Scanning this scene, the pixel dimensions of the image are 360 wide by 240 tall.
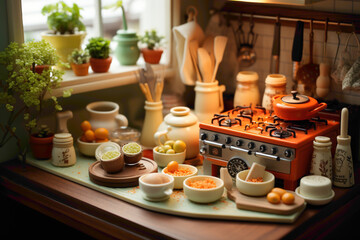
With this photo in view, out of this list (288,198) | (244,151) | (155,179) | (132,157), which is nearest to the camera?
(288,198)

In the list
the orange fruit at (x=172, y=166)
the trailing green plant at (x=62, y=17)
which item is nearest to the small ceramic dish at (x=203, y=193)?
the orange fruit at (x=172, y=166)

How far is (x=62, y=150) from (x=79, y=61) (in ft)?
1.52

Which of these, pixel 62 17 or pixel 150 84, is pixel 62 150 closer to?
pixel 150 84

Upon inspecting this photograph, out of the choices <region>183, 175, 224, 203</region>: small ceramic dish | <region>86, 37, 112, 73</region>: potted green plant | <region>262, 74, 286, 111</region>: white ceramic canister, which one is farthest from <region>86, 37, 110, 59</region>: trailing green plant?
<region>183, 175, 224, 203</region>: small ceramic dish

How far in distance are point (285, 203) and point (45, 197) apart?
99cm

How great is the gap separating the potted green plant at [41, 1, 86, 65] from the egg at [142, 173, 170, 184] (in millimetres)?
933

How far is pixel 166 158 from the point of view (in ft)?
7.29

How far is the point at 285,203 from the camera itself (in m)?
1.81

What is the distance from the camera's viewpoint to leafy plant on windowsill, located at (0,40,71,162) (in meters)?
2.11

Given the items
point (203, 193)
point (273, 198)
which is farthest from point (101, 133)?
point (273, 198)

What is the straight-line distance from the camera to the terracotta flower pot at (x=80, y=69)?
7.98 feet

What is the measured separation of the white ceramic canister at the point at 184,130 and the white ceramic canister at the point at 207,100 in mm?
227

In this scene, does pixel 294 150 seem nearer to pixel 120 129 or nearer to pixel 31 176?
pixel 120 129

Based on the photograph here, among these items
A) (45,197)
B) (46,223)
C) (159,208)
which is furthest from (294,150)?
(46,223)
